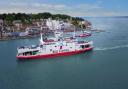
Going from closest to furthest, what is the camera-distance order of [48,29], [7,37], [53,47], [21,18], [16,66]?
[16,66] → [53,47] → [7,37] → [48,29] → [21,18]

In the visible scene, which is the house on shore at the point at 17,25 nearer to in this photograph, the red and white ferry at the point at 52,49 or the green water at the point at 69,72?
the green water at the point at 69,72

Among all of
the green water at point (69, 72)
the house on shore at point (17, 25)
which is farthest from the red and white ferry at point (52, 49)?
the house on shore at point (17, 25)

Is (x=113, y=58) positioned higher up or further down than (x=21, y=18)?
further down

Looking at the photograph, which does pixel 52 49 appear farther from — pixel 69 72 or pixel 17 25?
pixel 17 25

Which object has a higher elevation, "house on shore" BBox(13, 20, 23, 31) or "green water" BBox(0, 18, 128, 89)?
"house on shore" BBox(13, 20, 23, 31)

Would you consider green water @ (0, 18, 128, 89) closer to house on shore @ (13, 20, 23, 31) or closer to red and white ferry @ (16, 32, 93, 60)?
red and white ferry @ (16, 32, 93, 60)

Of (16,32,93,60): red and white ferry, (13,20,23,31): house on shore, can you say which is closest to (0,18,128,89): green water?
(16,32,93,60): red and white ferry

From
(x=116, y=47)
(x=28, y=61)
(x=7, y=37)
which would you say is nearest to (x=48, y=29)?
(x=7, y=37)

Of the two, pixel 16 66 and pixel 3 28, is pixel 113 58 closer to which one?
pixel 16 66
